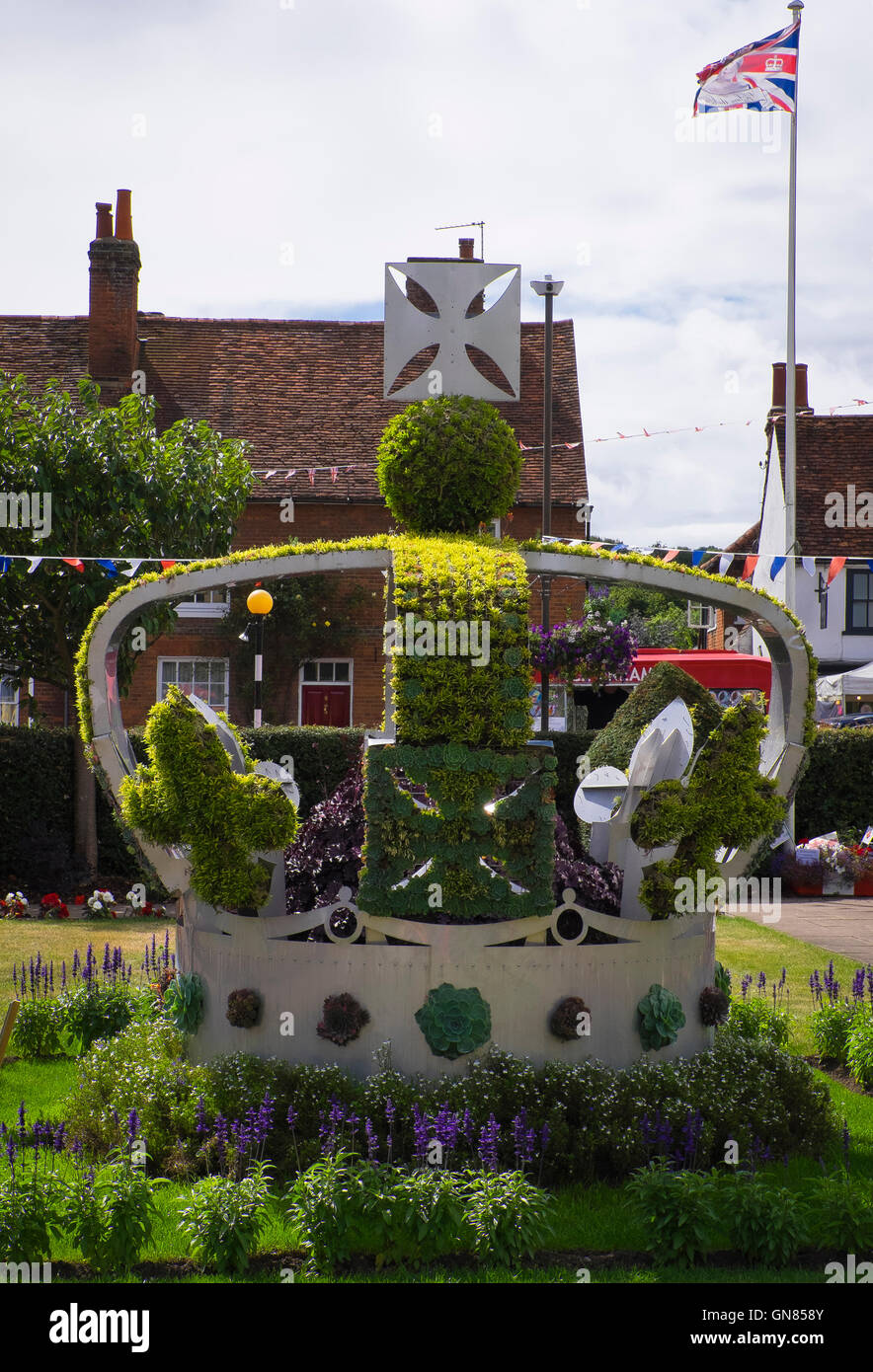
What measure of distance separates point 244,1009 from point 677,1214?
2.27 meters

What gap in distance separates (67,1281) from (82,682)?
3.04m

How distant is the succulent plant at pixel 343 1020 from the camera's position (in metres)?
6.04

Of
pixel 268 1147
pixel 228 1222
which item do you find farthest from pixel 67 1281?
pixel 268 1147

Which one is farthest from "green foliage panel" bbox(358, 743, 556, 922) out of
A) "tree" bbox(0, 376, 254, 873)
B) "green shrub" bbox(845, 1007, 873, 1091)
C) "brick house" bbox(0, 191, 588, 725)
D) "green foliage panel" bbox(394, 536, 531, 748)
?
"brick house" bbox(0, 191, 588, 725)

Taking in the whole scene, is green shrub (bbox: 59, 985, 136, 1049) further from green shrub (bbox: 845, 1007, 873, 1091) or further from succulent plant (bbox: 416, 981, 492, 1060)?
green shrub (bbox: 845, 1007, 873, 1091)

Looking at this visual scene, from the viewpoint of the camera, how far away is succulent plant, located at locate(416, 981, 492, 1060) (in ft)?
19.6

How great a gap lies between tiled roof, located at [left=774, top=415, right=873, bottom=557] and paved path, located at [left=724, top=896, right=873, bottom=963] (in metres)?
15.1

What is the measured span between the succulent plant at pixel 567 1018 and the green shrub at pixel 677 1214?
101 centimetres

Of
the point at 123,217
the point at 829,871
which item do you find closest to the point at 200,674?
the point at 123,217

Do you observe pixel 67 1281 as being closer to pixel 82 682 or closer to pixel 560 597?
pixel 82 682

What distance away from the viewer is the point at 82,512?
52.7 feet

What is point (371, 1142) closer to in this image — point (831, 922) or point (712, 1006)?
point (712, 1006)

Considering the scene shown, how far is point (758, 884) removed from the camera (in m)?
17.7

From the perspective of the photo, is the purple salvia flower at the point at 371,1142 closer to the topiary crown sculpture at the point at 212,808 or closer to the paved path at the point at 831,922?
the topiary crown sculpture at the point at 212,808
